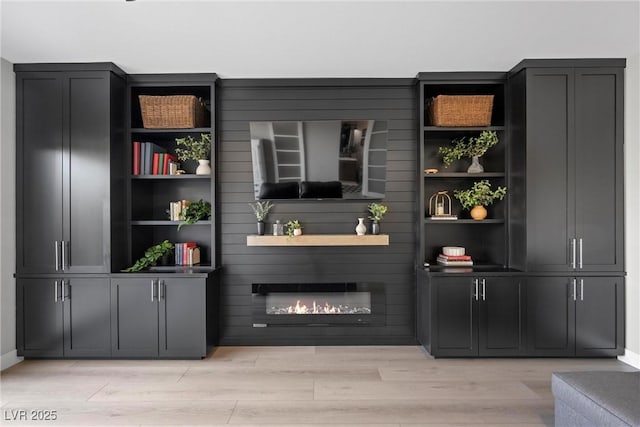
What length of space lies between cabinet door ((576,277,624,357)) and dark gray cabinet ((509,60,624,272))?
183 mm

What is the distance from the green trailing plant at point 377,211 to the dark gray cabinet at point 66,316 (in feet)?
8.41

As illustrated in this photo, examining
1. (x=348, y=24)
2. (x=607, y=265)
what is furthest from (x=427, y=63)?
(x=607, y=265)

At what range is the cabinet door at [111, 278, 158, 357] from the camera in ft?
→ 12.6

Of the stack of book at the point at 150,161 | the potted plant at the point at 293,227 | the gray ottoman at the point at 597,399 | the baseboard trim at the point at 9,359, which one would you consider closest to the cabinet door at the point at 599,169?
the gray ottoman at the point at 597,399

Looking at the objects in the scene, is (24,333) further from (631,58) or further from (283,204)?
(631,58)

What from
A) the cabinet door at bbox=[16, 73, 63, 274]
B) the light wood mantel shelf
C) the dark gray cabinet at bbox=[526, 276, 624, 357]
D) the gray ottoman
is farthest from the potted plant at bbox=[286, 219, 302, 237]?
the gray ottoman

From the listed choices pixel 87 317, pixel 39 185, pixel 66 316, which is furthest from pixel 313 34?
pixel 66 316

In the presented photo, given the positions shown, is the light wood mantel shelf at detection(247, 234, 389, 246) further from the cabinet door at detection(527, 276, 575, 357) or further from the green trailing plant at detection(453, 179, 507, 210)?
the cabinet door at detection(527, 276, 575, 357)

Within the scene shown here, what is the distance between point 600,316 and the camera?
3871 mm

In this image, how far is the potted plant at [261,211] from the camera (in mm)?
4285

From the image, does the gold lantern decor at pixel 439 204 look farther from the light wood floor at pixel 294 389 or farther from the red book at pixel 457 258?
the light wood floor at pixel 294 389

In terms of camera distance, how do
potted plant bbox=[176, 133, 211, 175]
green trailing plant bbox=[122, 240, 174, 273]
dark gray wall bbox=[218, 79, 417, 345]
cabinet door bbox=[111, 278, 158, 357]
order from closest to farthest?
cabinet door bbox=[111, 278, 158, 357] < green trailing plant bbox=[122, 240, 174, 273] < potted plant bbox=[176, 133, 211, 175] < dark gray wall bbox=[218, 79, 417, 345]

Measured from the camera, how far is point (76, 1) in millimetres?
2779

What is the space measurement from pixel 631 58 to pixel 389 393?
3599 mm
